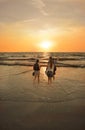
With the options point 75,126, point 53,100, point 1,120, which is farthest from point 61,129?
point 53,100

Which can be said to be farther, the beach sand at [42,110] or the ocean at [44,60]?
the ocean at [44,60]

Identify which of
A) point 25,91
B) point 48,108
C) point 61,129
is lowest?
point 61,129

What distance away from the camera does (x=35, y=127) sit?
8414 mm

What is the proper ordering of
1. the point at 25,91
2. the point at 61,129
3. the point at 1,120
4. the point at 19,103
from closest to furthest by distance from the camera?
1. the point at 61,129
2. the point at 1,120
3. the point at 19,103
4. the point at 25,91

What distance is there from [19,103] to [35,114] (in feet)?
6.04

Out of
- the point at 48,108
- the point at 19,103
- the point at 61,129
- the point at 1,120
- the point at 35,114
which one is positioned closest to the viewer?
the point at 61,129

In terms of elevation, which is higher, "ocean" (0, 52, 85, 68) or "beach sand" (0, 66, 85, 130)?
"ocean" (0, 52, 85, 68)

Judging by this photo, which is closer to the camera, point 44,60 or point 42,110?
point 42,110

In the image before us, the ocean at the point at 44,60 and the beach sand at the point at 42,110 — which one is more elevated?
the ocean at the point at 44,60

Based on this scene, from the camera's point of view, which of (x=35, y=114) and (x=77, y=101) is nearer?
(x=35, y=114)

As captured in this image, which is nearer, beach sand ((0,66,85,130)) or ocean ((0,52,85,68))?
beach sand ((0,66,85,130))

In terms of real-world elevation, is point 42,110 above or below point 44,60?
below

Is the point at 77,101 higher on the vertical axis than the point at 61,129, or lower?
higher

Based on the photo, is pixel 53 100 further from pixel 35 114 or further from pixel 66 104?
pixel 35 114
